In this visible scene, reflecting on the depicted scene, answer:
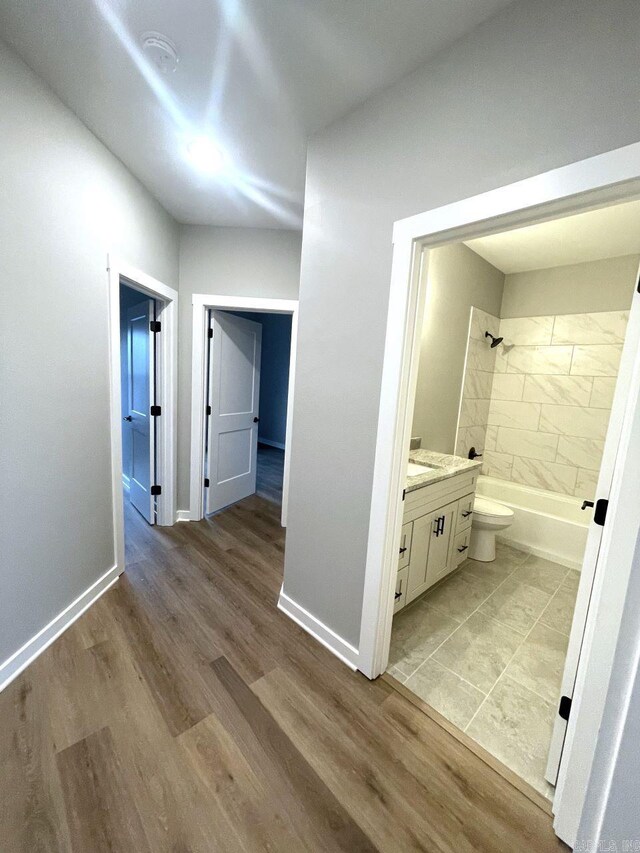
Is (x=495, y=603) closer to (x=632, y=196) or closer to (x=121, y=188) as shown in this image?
(x=632, y=196)

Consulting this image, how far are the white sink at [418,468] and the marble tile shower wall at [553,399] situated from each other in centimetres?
123

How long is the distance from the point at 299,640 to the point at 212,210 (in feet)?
9.68

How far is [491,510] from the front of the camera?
2619 millimetres

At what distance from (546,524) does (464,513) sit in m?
1.01

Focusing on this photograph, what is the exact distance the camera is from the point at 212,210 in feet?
8.11

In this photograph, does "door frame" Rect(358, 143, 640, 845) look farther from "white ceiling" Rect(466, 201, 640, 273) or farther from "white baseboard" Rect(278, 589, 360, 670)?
"white ceiling" Rect(466, 201, 640, 273)

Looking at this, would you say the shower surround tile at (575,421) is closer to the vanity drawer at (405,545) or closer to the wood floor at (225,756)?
the vanity drawer at (405,545)

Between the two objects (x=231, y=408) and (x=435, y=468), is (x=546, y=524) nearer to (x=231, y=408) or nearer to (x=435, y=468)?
(x=435, y=468)

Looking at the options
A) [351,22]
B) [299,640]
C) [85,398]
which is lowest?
[299,640]

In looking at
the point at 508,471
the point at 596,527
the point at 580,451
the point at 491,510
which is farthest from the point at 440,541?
the point at 580,451

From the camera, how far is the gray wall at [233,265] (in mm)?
2742

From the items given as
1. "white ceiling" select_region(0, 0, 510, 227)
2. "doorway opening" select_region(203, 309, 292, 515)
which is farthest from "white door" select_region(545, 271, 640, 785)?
"doorway opening" select_region(203, 309, 292, 515)

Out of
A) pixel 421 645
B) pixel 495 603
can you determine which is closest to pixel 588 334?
pixel 495 603

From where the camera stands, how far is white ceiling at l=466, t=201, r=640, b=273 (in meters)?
2.21
